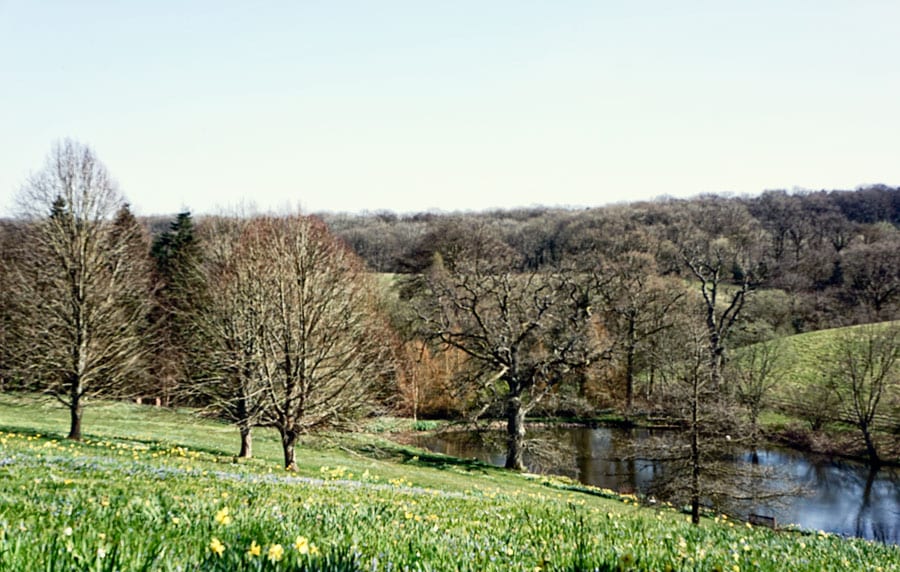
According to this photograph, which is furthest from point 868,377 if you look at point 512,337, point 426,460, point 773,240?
point 773,240

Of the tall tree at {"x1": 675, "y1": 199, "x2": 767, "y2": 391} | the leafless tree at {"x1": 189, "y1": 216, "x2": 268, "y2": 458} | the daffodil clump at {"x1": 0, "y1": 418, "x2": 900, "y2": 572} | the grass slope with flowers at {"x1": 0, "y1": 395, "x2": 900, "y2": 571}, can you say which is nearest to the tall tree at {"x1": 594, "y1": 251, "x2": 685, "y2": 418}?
the tall tree at {"x1": 675, "y1": 199, "x2": 767, "y2": 391}

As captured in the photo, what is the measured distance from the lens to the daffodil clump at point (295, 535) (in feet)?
11.3

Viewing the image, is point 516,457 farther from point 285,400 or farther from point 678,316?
point 678,316

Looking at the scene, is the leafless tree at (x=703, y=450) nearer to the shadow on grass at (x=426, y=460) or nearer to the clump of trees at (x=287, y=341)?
the shadow on grass at (x=426, y=460)

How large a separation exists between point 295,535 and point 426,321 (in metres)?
28.0

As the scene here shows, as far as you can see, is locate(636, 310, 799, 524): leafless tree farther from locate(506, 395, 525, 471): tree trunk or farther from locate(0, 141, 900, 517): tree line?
locate(506, 395, 525, 471): tree trunk

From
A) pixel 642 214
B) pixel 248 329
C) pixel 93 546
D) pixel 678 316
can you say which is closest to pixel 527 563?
pixel 93 546

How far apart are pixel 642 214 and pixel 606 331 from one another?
76.2m

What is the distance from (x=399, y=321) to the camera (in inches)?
2298

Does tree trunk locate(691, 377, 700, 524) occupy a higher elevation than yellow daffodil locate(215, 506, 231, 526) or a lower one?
lower

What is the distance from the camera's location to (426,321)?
32.5 metres

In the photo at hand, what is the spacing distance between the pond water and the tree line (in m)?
2.16

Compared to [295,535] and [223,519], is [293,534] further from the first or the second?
[223,519]

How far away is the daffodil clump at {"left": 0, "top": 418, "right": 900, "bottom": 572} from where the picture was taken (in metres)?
3.43
